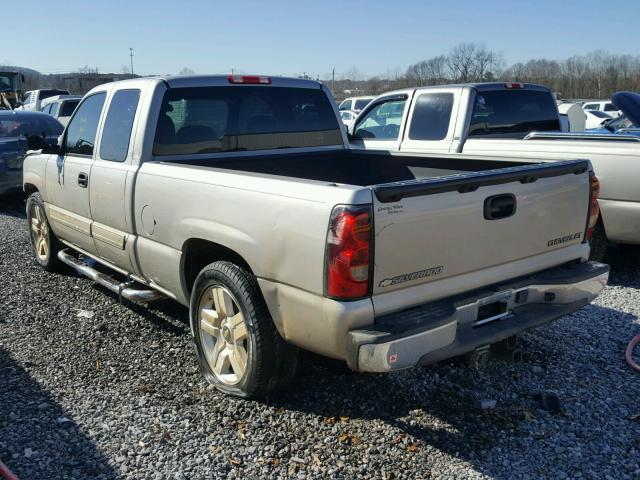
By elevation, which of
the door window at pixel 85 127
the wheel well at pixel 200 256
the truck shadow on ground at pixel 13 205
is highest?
the door window at pixel 85 127

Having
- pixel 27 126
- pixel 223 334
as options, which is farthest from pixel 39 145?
pixel 27 126

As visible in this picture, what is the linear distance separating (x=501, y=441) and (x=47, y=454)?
2.42 meters

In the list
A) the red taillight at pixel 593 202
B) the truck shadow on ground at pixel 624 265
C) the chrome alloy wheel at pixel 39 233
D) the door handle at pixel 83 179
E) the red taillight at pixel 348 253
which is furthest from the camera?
the chrome alloy wheel at pixel 39 233

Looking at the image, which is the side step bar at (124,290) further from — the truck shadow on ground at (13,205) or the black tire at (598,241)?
the truck shadow on ground at (13,205)

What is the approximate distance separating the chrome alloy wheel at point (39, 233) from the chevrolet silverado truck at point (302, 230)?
1086 mm

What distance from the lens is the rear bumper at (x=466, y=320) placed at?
9.33 feet

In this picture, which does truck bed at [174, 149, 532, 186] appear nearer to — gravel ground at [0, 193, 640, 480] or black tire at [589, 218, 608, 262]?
gravel ground at [0, 193, 640, 480]

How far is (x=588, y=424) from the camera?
11.4 feet

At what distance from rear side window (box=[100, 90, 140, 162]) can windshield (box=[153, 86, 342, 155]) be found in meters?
0.31

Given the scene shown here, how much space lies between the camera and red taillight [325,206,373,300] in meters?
2.81

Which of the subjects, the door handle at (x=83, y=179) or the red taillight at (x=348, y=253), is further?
the door handle at (x=83, y=179)

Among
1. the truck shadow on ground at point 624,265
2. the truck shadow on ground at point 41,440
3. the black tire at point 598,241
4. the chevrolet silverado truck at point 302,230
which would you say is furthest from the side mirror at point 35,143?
→ the truck shadow on ground at point 624,265

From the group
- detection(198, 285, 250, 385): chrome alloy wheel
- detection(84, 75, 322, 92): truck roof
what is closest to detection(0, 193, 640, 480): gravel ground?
detection(198, 285, 250, 385): chrome alloy wheel

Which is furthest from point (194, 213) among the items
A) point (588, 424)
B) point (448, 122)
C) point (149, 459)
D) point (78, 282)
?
point (448, 122)
